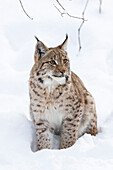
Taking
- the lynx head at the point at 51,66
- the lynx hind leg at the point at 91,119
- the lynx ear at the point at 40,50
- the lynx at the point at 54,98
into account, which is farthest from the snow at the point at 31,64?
the lynx ear at the point at 40,50

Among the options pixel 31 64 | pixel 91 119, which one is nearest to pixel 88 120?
pixel 91 119

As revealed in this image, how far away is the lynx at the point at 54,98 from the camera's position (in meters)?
5.50

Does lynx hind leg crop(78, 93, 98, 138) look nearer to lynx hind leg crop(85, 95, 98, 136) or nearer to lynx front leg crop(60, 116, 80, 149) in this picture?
lynx hind leg crop(85, 95, 98, 136)

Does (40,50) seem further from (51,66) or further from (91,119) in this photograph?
(91,119)

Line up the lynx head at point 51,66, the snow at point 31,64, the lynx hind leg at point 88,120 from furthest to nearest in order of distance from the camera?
1. the lynx hind leg at point 88,120
2. the lynx head at point 51,66
3. the snow at point 31,64

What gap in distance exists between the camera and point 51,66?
17.9 feet

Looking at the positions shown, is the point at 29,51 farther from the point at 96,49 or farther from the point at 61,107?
the point at 61,107

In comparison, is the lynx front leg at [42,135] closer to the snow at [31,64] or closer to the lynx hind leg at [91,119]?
the snow at [31,64]

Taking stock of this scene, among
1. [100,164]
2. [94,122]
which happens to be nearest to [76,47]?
[94,122]

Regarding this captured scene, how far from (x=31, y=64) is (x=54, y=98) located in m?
3.13

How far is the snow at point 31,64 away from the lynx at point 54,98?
0.96ft

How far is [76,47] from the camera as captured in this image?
30.2ft

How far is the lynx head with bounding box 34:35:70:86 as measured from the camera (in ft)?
17.8

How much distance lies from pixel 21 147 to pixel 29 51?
3895mm
